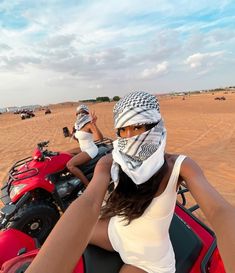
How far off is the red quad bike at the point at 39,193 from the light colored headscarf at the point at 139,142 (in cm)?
239

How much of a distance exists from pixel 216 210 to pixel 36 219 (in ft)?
10.1

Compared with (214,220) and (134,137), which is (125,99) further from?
(214,220)

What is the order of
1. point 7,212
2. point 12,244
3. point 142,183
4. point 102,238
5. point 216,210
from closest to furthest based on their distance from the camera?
point 216,210, point 142,183, point 102,238, point 12,244, point 7,212

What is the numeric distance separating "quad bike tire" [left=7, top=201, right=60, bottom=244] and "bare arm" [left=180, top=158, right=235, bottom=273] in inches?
107

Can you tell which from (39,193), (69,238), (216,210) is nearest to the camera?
(69,238)

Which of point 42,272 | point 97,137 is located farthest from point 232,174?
point 42,272

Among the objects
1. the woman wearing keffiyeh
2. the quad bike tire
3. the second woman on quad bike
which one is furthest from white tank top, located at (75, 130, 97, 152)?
the woman wearing keffiyeh

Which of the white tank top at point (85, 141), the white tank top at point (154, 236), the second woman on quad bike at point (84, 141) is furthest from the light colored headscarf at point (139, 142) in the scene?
the white tank top at point (85, 141)

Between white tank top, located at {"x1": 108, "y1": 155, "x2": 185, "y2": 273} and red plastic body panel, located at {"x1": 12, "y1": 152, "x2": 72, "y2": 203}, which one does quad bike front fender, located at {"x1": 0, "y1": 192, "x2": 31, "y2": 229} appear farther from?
white tank top, located at {"x1": 108, "y1": 155, "x2": 185, "y2": 273}

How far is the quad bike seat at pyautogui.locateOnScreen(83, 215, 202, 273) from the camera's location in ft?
6.53

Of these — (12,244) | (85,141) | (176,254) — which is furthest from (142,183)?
(85,141)

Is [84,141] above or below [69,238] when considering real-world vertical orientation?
below

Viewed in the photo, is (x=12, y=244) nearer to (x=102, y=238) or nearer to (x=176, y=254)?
(x=102, y=238)

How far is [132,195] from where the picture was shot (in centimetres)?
189
